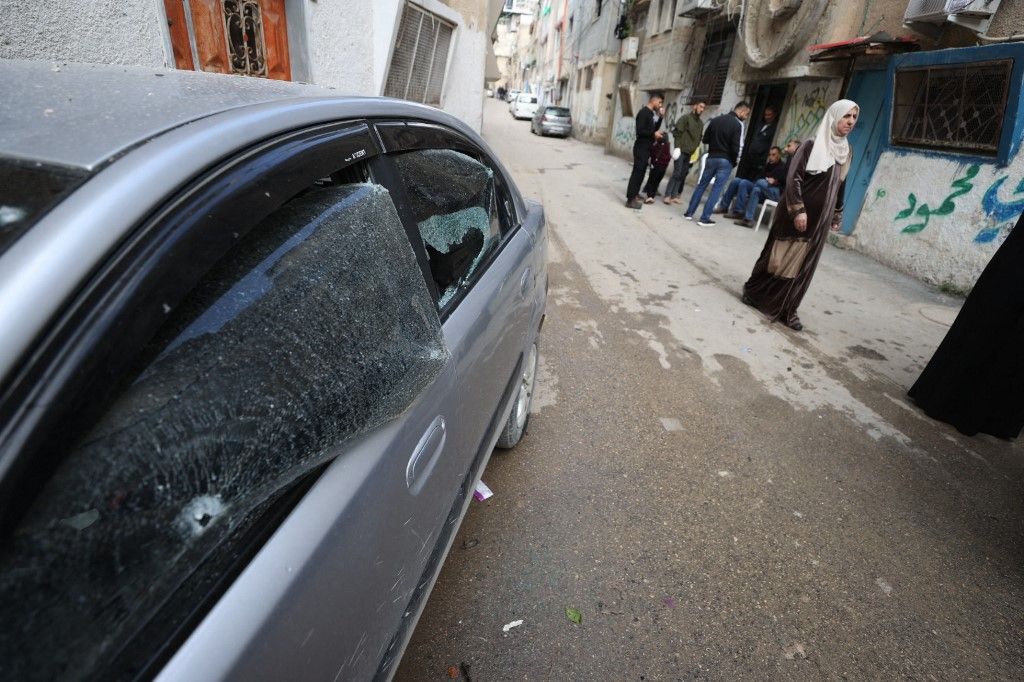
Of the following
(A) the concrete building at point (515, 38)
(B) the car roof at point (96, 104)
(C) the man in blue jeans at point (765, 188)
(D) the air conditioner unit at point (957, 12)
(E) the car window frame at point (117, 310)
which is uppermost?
(A) the concrete building at point (515, 38)

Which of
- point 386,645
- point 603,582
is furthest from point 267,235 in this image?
point 603,582

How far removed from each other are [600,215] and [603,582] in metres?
7.41

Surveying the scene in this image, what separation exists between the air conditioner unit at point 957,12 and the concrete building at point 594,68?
42.5 feet

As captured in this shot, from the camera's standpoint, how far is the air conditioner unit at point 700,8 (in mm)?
10867

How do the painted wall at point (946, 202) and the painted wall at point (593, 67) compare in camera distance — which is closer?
the painted wall at point (946, 202)

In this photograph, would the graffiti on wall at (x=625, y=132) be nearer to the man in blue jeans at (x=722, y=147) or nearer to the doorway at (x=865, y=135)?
the man in blue jeans at (x=722, y=147)

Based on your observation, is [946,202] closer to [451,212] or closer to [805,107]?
[805,107]

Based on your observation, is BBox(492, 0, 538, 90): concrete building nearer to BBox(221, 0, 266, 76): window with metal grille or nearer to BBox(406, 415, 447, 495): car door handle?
BBox(221, 0, 266, 76): window with metal grille

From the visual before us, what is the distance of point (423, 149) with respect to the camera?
5.30ft

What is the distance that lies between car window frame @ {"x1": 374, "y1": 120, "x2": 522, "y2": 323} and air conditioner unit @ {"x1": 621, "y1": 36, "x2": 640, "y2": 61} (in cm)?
1698

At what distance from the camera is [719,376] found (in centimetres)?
371

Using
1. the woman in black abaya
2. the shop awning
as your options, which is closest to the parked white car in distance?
the shop awning

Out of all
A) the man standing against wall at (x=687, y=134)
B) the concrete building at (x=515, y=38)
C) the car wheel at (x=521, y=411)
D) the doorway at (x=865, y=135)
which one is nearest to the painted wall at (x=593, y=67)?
the man standing against wall at (x=687, y=134)

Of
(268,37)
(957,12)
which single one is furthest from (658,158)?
(268,37)
